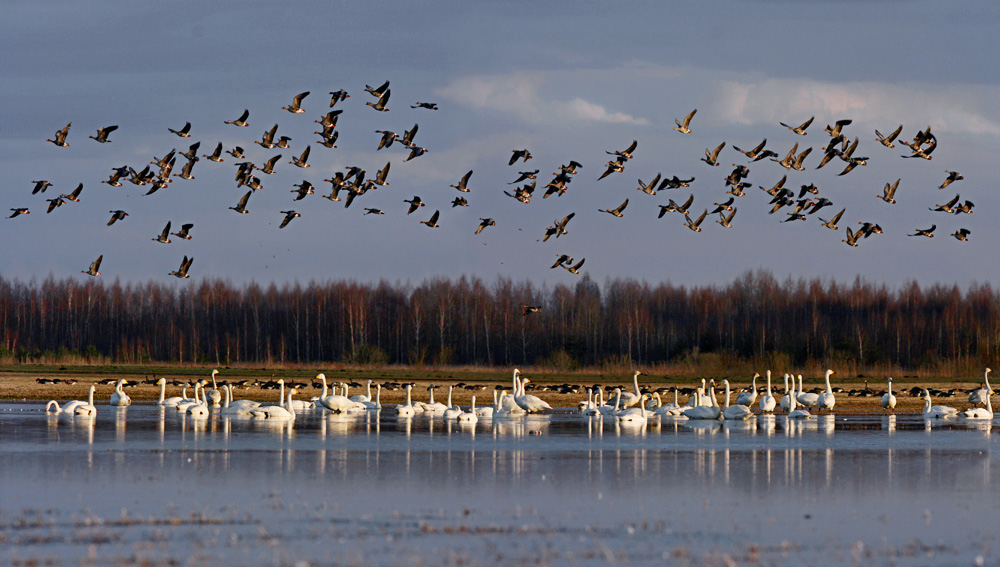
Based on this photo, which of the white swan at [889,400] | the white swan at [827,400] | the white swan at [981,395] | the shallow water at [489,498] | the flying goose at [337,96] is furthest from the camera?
the white swan at [981,395]

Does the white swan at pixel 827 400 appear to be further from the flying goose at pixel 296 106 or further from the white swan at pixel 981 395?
the flying goose at pixel 296 106

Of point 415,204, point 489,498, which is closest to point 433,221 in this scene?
point 415,204

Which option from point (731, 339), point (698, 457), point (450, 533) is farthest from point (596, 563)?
point (731, 339)

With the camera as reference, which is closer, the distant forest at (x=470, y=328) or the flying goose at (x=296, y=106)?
the flying goose at (x=296, y=106)

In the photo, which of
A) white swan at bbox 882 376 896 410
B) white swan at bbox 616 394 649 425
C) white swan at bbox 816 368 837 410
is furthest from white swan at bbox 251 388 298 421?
white swan at bbox 882 376 896 410

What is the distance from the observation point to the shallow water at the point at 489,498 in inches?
534

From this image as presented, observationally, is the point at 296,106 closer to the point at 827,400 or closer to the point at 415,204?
the point at 415,204

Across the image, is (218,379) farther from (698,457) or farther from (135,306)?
(135,306)

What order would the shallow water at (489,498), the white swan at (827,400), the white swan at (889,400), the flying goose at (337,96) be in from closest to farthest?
the shallow water at (489,498) → the flying goose at (337,96) → the white swan at (827,400) → the white swan at (889,400)

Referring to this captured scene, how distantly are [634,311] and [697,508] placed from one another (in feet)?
284

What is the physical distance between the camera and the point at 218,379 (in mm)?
59531

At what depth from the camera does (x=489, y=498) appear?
58.2 ft

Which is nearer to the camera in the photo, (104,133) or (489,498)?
(489,498)

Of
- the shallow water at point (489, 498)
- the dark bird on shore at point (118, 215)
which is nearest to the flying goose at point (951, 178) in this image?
the shallow water at point (489, 498)
